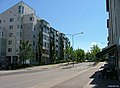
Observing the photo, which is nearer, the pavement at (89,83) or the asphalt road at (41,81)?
the pavement at (89,83)

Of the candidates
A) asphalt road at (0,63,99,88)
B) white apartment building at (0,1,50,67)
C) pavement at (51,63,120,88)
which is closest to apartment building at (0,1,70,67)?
white apartment building at (0,1,50,67)

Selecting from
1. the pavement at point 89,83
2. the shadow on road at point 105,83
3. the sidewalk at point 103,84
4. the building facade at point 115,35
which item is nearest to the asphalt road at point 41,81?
the pavement at point 89,83

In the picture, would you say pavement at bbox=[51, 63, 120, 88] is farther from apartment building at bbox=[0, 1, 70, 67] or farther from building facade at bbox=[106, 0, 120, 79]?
apartment building at bbox=[0, 1, 70, 67]

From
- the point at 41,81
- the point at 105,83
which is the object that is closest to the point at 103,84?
the point at 105,83

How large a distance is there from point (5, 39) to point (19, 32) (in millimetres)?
5056

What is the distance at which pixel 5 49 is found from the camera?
3263 inches

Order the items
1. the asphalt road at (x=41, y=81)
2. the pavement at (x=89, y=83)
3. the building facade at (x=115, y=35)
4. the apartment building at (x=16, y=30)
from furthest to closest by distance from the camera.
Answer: the apartment building at (x=16, y=30), the building facade at (x=115, y=35), the asphalt road at (x=41, y=81), the pavement at (x=89, y=83)

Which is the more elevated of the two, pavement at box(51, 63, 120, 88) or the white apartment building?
the white apartment building

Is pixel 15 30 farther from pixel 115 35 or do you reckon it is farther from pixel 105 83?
pixel 105 83

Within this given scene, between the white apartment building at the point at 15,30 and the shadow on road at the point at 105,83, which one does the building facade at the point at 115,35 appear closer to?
the shadow on road at the point at 105,83

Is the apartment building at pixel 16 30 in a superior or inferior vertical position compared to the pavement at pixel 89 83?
superior

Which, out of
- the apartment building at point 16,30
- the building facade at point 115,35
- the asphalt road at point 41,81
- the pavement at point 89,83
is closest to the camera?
the pavement at point 89,83

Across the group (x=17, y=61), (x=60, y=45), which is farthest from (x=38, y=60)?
(x=60, y=45)

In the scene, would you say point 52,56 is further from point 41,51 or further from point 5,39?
point 5,39
